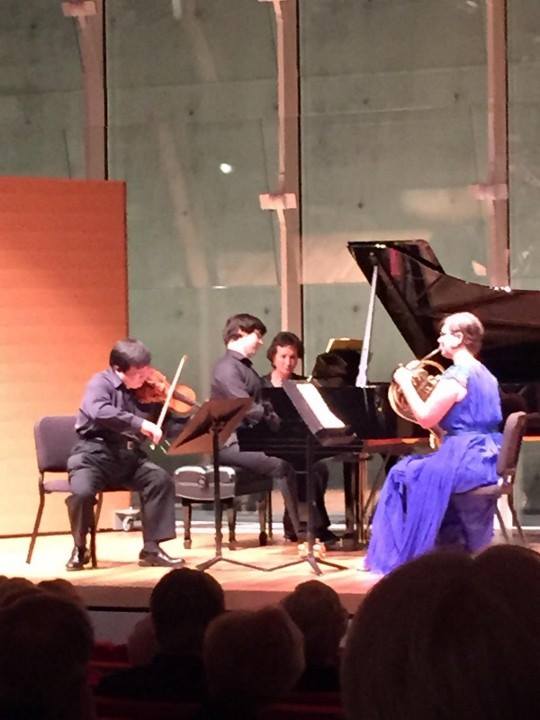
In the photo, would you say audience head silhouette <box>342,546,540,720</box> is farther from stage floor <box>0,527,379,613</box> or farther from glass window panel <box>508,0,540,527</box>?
glass window panel <box>508,0,540,527</box>

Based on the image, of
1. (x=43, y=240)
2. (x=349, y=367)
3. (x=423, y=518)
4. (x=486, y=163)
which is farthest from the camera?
(x=486, y=163)

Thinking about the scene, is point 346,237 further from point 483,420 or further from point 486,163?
point 483,420

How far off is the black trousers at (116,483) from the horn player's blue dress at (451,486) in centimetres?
119

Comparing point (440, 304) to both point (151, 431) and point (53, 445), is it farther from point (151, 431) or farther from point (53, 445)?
point (53, 445)

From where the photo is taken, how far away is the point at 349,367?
265 inches

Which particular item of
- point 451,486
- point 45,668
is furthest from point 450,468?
point 45,668

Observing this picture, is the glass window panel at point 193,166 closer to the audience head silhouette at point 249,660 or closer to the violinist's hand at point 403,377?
the violinist's hand at point 403,377

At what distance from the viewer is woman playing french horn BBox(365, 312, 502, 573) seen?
5.24 metres

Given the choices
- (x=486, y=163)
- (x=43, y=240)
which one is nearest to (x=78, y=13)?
(x=43, y=240)

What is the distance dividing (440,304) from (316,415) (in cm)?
129

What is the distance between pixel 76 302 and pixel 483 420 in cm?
320

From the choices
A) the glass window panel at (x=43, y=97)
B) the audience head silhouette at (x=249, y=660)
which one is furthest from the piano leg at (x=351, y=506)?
the audience head silhouette at (x=249, y=660)

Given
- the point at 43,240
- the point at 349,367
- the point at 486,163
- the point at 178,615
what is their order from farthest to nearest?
1. the point at 486,163
2. the point at 43,240
3. the point at 349,367
4. the point at 178,615

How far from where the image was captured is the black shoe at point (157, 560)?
5.95m
